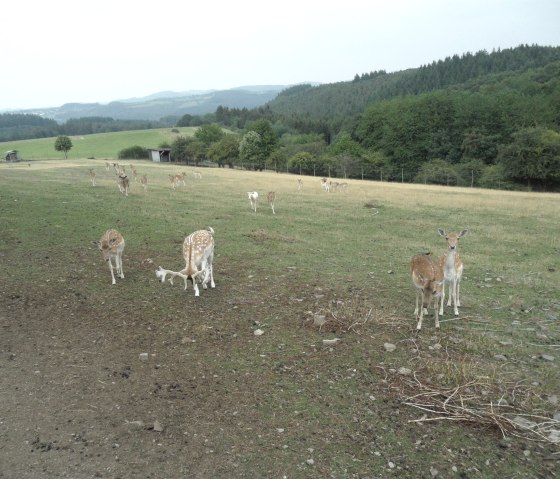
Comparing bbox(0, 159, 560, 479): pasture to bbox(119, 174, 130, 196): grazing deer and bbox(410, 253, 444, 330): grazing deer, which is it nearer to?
bbox(410, 253, 444, 330): grazing deer

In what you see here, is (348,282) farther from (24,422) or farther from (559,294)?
(24,422)

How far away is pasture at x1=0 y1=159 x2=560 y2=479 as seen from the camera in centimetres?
612

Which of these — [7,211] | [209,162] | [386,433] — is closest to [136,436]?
[386,433]

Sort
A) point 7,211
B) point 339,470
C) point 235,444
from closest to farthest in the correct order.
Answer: point 339,470
point 235,444
point 7,211

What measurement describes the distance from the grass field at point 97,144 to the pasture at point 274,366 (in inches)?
4295

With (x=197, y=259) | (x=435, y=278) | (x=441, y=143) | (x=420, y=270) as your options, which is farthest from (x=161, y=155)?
(x=435, y=278)

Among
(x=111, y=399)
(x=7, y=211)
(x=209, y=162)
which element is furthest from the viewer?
(x=209, y=162)

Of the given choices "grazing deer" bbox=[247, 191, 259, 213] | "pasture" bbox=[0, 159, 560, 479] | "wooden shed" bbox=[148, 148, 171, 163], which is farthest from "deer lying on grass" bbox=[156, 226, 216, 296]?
"wooden shed" bbox=[148, 148, 171, 163]

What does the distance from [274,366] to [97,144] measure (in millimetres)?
147258

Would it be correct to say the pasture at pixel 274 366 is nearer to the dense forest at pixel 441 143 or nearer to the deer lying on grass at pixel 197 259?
the deer lying on grass at pixel 197 259

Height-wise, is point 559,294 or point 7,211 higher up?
point 7,211

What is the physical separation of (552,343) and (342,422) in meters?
5.39

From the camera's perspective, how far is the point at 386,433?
21.5 ft

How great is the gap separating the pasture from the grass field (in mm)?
109105
